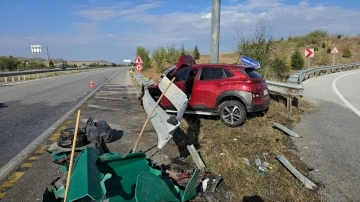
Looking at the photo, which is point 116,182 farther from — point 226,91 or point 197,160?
point 226,91

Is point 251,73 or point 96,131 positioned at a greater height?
point 251,73

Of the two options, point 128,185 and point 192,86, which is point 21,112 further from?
point 128,185

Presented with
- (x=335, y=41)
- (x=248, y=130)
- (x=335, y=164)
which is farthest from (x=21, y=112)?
(x=335, y=41)

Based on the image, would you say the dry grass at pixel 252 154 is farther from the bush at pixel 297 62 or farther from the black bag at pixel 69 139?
the bush at pixel 297 62

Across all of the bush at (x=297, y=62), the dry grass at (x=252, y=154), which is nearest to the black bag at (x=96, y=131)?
the dry grass at (x=252, y=154)

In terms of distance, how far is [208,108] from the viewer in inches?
322

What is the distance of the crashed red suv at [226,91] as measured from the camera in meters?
7.78

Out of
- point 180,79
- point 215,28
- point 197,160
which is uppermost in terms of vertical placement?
point 215,28

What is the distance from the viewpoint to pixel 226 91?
26.0ft

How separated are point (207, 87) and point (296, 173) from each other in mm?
3953

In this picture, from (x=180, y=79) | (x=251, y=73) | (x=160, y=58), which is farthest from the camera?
(x=160, y=58)

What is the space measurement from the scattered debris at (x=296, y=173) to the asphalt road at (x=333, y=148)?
0.53 feet

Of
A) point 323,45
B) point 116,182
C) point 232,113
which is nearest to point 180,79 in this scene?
point 232,113

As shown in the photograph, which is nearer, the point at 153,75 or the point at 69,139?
the point at 69,139
